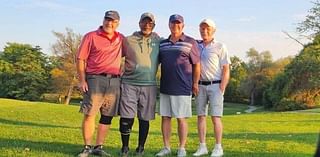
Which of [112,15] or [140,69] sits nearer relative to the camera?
[112,15]

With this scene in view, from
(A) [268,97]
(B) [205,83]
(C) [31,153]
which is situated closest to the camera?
(C) [31,153]

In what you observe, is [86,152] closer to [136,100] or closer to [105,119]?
[105,119]

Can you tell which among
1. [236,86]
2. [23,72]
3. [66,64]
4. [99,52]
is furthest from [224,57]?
[236,86]

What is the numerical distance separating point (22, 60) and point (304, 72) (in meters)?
39.9

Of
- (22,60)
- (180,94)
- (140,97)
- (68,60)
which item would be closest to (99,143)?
(140,97)

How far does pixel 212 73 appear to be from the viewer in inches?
280

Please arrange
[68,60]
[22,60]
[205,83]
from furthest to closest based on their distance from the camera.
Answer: [22,60] → [68,60] → [205,83]

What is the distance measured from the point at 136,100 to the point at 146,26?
105 centimetres

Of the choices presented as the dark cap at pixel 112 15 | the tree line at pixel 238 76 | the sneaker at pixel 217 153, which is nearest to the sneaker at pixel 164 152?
the sneaker at pixel 217 153

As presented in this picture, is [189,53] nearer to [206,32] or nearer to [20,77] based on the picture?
[206,32]

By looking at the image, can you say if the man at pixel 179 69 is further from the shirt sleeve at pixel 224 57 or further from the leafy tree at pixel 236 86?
the leafy tree at pixel 236 86

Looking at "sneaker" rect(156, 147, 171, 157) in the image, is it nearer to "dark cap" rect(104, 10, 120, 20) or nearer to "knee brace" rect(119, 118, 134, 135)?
"knee brace" rect(119, 118, 134, 135)

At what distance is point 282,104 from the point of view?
55.1 metres

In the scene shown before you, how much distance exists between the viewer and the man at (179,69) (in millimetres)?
6898
